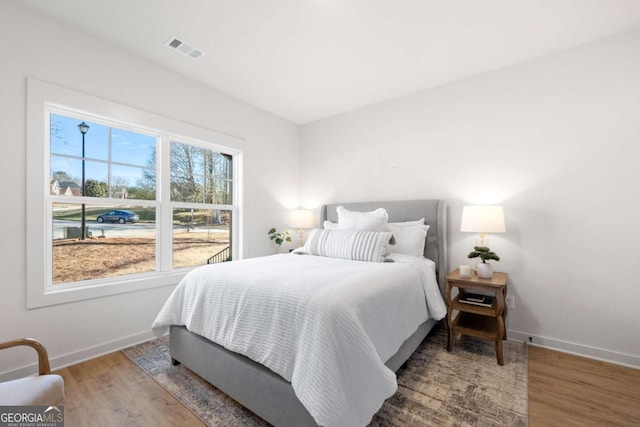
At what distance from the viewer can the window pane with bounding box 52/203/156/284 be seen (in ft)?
7.42

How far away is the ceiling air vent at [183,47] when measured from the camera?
7.63 ft

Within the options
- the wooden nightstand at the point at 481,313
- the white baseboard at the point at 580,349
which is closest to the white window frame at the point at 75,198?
the wooden nightstand at the point at 481,313

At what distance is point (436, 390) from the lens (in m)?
1.79

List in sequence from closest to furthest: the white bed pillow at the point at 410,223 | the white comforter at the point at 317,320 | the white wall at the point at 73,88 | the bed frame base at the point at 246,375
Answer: the white comforter at the point at 317,320, the bed frame base at the point at 246,375, the white wall at the point at 73,88, the white bed pillow at the point at 410,223

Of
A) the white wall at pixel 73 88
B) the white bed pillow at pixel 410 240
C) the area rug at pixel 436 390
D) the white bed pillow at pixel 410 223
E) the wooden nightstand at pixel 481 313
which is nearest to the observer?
the area rug at pixel 436 390

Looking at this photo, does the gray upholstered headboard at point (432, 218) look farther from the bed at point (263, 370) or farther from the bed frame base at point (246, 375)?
the bed frame base at point (246, 375)

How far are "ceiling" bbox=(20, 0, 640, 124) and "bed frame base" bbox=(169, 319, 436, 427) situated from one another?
7.77ft

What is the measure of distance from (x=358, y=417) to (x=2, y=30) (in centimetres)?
333

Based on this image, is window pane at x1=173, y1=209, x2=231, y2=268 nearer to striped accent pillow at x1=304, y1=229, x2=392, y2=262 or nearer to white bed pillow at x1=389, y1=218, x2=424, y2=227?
striped accent pillow at x1=304, y1=229, x2=392, y2=262

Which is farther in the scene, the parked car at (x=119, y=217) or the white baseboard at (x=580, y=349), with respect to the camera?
the parked car at (x=119, y=217)

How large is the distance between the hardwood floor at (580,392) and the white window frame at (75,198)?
125 inches

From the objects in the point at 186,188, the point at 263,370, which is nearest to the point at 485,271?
the point at 263,370

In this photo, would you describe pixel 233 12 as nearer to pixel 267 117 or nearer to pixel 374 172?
pixel 267 117

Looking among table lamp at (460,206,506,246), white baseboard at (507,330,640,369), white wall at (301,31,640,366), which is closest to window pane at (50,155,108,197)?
white wall at (301,31,640,366)
